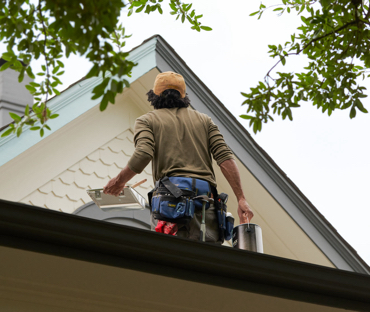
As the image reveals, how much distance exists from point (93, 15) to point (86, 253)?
1.16 meters

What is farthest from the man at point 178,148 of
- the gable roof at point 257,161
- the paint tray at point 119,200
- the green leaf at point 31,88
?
the gable roof at point 257,161

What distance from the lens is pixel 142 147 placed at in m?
3.84

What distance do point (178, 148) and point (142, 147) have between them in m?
0.28

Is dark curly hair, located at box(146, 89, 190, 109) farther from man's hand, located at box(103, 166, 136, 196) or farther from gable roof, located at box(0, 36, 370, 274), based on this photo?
gable roof, located at box(0, 36, 370, 274)

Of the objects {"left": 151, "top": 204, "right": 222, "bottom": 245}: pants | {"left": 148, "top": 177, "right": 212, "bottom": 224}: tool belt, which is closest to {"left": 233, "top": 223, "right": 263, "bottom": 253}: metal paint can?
{"left": 151, "top": 204, "right": 222, "bottom": 245}: pants

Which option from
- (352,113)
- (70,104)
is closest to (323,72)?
(352,113)

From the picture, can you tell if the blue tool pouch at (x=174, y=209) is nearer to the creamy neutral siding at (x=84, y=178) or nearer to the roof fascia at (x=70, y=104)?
the roof fascia at (x=70, y=104)

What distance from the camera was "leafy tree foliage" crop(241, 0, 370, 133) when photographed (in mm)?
3654

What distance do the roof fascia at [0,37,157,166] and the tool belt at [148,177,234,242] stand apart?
74.7 inches

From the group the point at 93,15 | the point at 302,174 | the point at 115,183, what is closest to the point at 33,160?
the point at 115,183

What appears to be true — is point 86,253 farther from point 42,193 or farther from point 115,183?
point 42,193

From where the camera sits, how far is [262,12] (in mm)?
4328

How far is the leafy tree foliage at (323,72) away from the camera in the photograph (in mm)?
3654

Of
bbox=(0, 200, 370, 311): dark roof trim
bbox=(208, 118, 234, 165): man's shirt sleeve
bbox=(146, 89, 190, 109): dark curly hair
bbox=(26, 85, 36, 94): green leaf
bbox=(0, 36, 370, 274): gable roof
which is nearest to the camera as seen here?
bbox=(0, 200, 370, 311): dark roof trim
